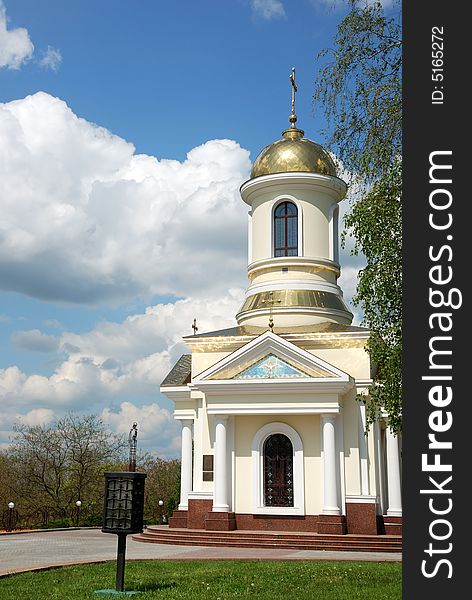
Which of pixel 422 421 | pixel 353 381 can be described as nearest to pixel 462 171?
pixel 422 421

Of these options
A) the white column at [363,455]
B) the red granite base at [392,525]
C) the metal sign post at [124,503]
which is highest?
the white column at [363,455]

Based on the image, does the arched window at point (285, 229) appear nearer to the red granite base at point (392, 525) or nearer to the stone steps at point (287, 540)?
the red granite base at point (392, 525)

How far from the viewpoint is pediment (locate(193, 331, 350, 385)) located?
2058 centimetres

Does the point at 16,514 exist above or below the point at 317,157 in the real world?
below

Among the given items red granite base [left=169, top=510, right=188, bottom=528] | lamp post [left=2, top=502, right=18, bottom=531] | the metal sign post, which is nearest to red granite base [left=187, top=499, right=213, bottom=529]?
red granite base [left=169, top=510, right=188, bottom=528]

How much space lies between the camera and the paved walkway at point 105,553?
15680mm

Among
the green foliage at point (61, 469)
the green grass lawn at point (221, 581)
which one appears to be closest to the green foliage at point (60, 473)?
the green foliage at point (61, 469)

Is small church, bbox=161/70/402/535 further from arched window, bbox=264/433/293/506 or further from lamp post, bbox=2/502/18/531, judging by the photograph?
lamp post, bbox=2/502/18/531

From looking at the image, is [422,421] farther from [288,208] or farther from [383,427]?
[288,208]

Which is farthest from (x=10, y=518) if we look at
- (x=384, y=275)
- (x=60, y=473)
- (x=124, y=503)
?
(x=384, y=275)

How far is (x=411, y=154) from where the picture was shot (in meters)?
6.04

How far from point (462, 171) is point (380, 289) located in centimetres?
587

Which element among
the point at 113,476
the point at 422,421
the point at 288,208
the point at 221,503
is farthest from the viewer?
the point at 288,208

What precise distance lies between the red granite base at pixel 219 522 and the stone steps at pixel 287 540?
0.23 m
